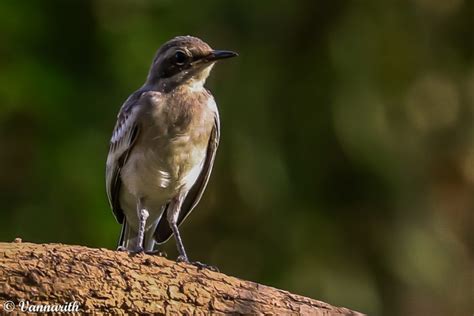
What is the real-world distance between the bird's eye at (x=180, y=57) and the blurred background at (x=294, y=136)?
96.9 inches

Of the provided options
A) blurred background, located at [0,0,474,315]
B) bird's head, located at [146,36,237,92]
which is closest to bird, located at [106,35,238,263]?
bird's head, located at [146,36,237,92]

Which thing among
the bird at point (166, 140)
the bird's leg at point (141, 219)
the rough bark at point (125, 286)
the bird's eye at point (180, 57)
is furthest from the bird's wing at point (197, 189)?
the rough bark at point (125, 286)

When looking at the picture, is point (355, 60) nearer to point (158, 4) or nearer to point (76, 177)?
point (158, 4)

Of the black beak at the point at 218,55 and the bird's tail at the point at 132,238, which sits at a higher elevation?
the black beak at the point at 218,55

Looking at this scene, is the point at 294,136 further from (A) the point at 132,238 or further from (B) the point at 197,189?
(A) the point at 132,238

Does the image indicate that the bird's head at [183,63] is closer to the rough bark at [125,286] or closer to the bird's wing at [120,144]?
the bird's wing at [120,144]

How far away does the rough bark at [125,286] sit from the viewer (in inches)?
218

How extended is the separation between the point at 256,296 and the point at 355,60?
18.7ft

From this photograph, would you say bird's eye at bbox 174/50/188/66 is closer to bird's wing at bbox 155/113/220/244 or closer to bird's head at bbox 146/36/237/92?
bird's head at bbox 146/36/237/92

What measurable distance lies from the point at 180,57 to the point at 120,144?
0.77 m

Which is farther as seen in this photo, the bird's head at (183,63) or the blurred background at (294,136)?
the blurred background at (294,136)

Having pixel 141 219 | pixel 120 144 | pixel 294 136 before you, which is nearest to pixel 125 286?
pixel 141 219

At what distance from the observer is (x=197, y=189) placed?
813cm

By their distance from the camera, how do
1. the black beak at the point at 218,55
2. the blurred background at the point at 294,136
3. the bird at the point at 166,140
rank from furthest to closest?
the blurred background at the point at 294,136
the bird at the point at 166,140
the black beak at the point at 218,55
